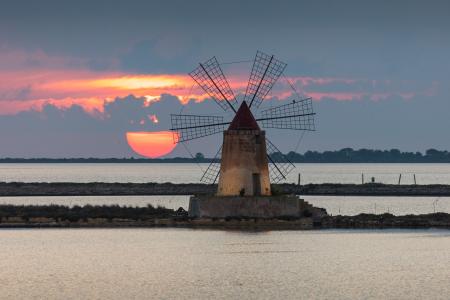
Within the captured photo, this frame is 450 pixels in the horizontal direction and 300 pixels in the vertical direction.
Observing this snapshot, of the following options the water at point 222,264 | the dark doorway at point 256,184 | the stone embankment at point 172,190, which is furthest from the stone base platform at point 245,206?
the stone embankment at point 172,190

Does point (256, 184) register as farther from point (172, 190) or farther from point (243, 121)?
point (172, 190)

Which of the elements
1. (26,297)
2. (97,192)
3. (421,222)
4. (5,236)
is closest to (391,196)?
(97,192)

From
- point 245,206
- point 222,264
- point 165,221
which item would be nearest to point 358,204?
point 165,221

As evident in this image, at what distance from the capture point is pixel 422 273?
35656 mm

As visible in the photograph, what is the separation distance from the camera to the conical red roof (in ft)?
159

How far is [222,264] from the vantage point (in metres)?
37.9

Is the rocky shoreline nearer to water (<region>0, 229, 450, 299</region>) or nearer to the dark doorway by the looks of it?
water (<region>0, 229, 450, 299</region>)

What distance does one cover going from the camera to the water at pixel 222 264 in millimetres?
31891

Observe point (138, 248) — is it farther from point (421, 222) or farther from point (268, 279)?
point (421, 222)

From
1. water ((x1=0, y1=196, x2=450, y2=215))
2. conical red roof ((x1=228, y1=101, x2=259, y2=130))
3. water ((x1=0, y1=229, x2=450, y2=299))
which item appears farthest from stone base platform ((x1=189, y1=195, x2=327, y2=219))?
water ((x1=0, y1=196, x2=450, y2=215))

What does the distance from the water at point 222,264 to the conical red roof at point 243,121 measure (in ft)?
14.5

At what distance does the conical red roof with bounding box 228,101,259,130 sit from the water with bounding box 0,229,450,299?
443 centimetres

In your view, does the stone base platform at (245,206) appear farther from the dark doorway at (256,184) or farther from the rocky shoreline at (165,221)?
the dark doorway at (256,184)

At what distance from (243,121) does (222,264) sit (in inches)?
466
